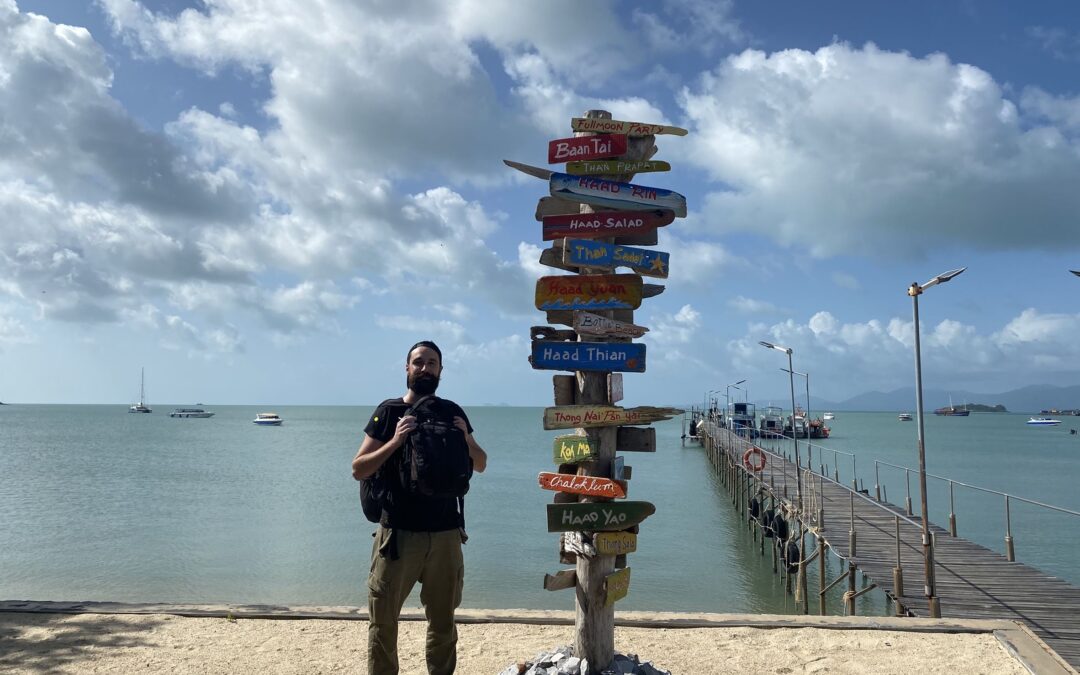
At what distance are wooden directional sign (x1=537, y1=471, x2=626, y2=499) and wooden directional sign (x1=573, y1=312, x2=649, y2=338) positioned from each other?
0.99 meters

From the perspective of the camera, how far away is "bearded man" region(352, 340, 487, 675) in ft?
13.4

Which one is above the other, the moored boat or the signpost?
the signpost

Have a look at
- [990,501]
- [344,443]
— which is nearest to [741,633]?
[990,501]

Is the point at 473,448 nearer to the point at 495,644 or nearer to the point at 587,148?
the point at 587,148

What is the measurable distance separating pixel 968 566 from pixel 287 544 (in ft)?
61.3

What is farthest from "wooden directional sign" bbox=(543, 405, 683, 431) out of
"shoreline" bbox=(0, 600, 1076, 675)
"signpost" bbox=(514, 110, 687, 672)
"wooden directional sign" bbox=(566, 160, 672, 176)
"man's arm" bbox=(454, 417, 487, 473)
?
"shoreline" bbox=(0, 600, 1076, 675)

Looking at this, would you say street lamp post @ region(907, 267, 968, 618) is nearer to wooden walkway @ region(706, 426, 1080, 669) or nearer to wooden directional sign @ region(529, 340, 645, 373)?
wooden walkway @ region(706, 426, 1080, 669)

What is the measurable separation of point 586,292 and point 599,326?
27 centimetres

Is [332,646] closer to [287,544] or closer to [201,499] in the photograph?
[287,544]

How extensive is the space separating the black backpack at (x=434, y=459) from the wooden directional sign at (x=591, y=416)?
38.9 inches

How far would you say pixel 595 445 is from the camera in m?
4.97

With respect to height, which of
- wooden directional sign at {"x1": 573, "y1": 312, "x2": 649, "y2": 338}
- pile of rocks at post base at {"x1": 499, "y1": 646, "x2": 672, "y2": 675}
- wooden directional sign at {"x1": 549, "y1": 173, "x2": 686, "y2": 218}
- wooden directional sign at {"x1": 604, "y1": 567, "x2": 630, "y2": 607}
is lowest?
pile of rocks at post base at {"x1": 499, "y1": 646, "x2": 672, "y2": 675}

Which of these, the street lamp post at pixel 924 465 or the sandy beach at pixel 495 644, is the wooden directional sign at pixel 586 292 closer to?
the sandy beach at pixel 495 644

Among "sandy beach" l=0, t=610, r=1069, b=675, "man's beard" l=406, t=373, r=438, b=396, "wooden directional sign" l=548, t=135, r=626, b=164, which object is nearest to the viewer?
"man's beard" l=406, t=373, r=438, b=396
